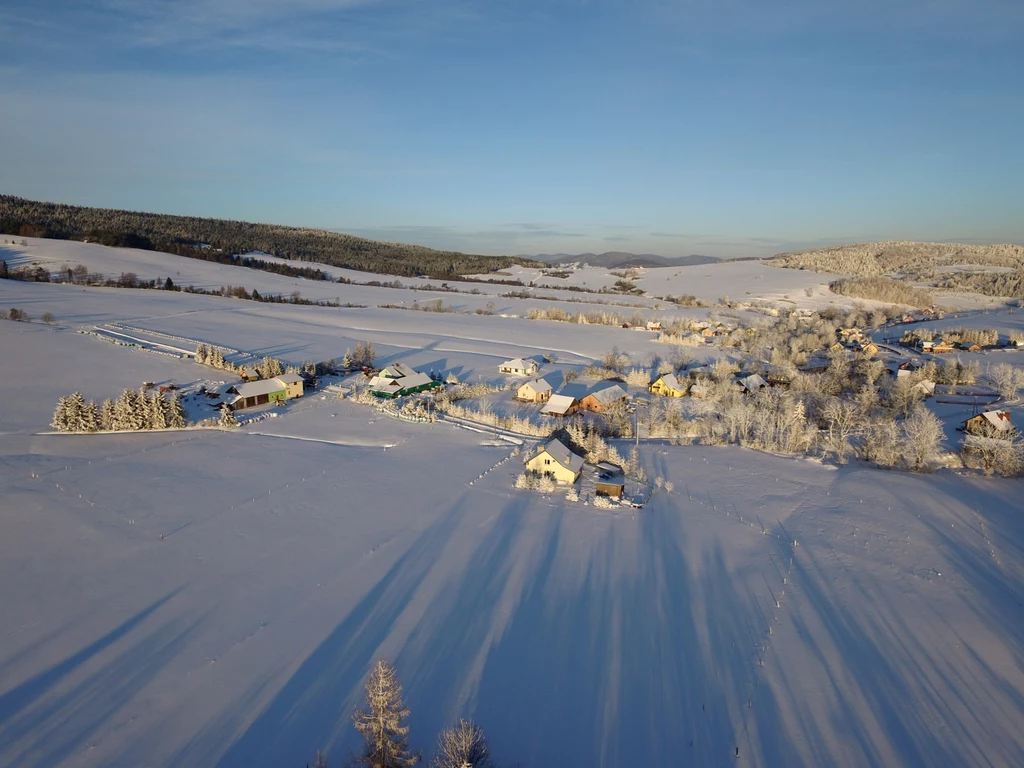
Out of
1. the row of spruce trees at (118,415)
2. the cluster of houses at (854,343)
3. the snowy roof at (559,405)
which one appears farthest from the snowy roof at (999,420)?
the row of spruce trees at (118,415)

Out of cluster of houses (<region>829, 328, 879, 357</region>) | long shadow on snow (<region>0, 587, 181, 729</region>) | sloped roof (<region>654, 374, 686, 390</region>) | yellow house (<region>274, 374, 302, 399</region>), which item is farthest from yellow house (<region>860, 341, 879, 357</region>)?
long shadow on snow (<region>0, 587, 181, 729</region>)

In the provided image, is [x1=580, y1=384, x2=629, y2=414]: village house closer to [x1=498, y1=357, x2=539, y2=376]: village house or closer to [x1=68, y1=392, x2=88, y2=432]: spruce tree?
[x1=498, y1=357, x2=539, y2=376]: village house

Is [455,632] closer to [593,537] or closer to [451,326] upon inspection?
[593,537]

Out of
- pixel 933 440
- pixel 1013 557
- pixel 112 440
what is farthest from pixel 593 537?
pixel 112 440

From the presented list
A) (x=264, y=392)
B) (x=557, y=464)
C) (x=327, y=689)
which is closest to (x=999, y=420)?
(x=557, y=464)

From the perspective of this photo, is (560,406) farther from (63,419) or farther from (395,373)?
(63,419)
